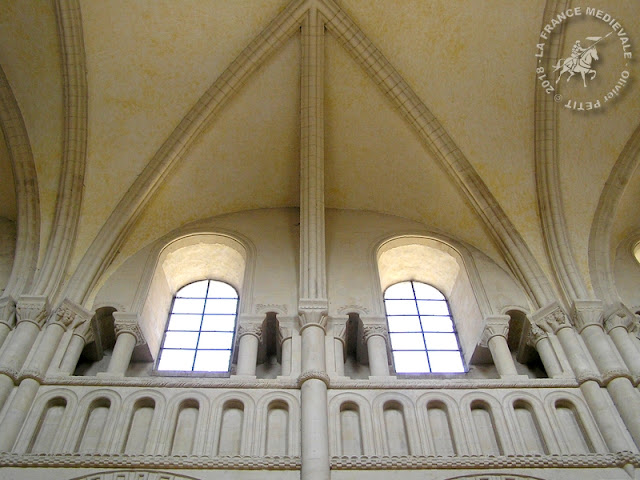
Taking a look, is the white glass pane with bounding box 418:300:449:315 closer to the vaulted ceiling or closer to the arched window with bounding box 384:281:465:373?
the arched window with bounding box 384:281:465:373

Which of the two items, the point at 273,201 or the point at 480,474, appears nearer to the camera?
the point at 480,474

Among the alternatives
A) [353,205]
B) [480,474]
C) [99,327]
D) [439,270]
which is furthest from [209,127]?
[480,474]

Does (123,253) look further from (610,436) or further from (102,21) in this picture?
(610,436)

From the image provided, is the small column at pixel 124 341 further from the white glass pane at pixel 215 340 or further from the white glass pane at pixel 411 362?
the white glass pane at pixel 411 362

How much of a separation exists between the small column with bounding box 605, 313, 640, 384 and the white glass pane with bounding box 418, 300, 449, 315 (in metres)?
2.66

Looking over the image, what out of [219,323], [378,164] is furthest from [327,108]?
[219,323]

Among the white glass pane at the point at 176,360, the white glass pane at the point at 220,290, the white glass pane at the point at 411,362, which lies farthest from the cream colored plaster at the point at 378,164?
the white glass pane at the point at 176,360

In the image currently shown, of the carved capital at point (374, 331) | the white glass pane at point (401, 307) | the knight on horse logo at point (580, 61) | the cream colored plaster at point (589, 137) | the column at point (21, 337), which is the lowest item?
the column at point (21, 337)

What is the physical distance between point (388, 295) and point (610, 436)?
4397mm

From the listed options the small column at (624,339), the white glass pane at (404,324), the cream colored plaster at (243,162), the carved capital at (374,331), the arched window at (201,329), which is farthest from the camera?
the cream colored plaster at (243,162)

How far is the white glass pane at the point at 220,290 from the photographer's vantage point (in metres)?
11.3

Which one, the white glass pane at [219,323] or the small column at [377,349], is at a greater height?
the white glass pane at [219,323]

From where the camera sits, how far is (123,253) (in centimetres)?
1075

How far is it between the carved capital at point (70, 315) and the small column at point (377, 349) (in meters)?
3.84
